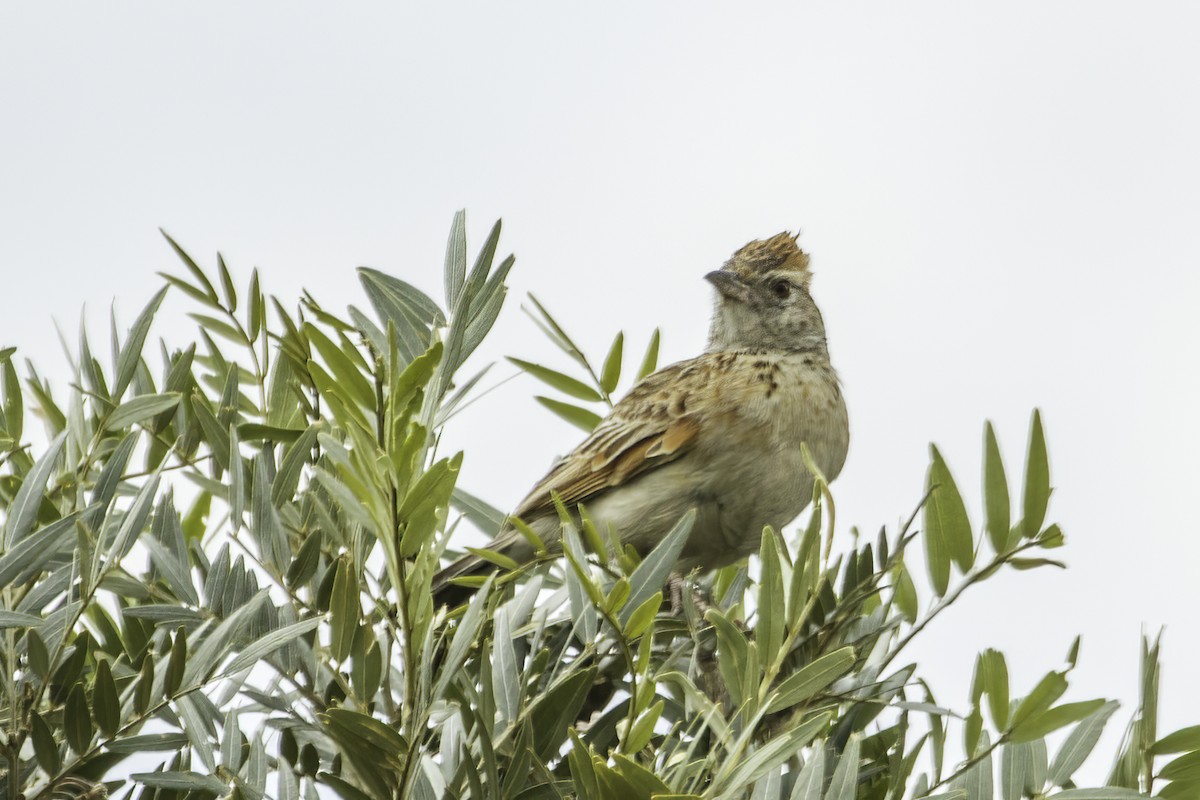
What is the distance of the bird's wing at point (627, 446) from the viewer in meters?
4.93

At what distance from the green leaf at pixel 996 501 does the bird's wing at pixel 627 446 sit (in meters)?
2.46

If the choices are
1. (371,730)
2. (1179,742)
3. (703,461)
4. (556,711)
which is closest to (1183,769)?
(1179,742)

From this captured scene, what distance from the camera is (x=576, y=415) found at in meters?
3.75

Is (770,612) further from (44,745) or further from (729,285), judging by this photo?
(729,285)

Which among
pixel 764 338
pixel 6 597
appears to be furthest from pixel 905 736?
pixel 764 338

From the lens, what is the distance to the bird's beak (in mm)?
6277

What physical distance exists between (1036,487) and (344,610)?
1.18m

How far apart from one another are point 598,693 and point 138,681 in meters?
1.13

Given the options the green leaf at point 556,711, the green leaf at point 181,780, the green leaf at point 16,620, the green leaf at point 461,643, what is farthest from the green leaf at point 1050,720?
the green leaf at point 16,620

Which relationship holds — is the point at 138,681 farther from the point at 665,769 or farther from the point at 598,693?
the point at 598,693

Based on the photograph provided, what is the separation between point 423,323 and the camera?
109 inches

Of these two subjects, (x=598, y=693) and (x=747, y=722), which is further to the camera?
(x=598, y=693)

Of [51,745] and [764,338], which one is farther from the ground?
[764,338]

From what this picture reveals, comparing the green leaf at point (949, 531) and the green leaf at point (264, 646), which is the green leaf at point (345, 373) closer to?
the green leaf at point (264, 646)
